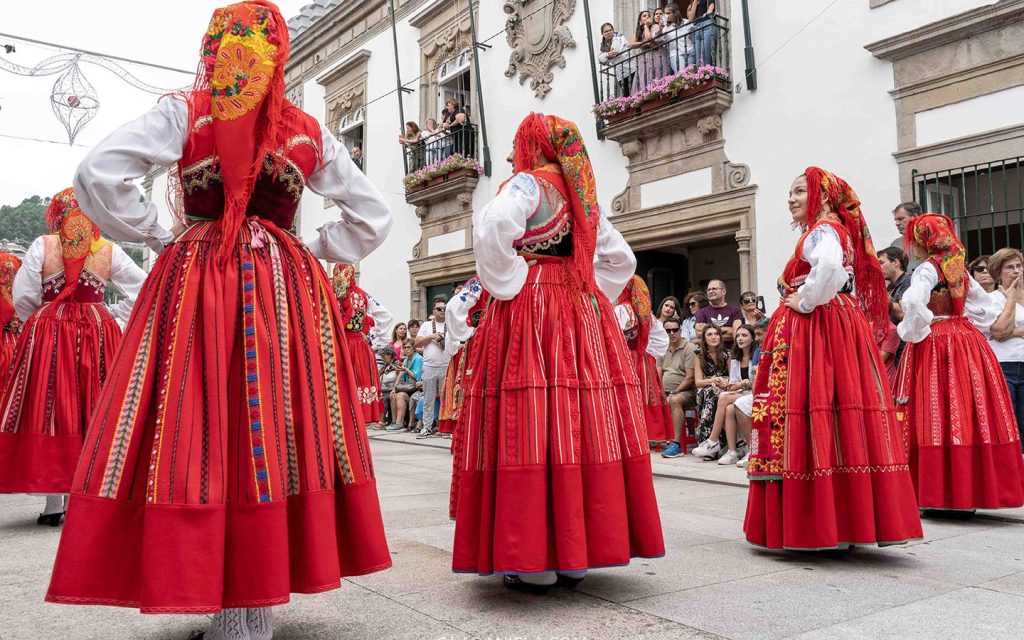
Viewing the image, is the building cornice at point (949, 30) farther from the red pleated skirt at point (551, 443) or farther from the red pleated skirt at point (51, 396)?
the red pleated skirt at point (51, 396)

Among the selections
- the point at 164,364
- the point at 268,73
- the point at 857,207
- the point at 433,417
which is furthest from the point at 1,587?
the point at 433,417

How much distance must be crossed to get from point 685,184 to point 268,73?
26.8ft

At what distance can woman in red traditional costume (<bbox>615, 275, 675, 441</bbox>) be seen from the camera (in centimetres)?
594

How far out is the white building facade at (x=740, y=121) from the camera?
7.58 m

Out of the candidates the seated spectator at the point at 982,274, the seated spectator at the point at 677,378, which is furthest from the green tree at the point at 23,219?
the seated spectator at the point at 982,274

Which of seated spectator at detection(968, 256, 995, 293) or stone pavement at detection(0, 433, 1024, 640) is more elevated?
seated spectator at detection(968, 256, 995, 293)

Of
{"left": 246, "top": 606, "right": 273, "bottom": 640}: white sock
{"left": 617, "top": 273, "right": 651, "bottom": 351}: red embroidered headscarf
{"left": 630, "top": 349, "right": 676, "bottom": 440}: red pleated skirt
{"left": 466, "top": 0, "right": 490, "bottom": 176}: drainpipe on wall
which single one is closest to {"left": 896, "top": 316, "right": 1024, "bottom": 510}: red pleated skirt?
{"left": 617, "top": 273, "right": 651, "bottom": 351}: red embroidered headscarf

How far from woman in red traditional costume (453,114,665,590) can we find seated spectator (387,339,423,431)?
829cm

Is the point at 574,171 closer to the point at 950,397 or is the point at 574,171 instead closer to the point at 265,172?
the point at 265,172

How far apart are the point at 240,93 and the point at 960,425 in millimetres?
4039

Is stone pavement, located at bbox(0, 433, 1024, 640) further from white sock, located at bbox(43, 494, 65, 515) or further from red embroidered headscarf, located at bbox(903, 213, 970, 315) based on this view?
red embroidered headscarf, located at bbox(903, 213, 970, 315)

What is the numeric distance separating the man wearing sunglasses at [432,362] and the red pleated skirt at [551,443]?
6.98 meters

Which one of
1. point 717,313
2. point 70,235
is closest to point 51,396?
point 70,235

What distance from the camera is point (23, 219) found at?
36.2 m
